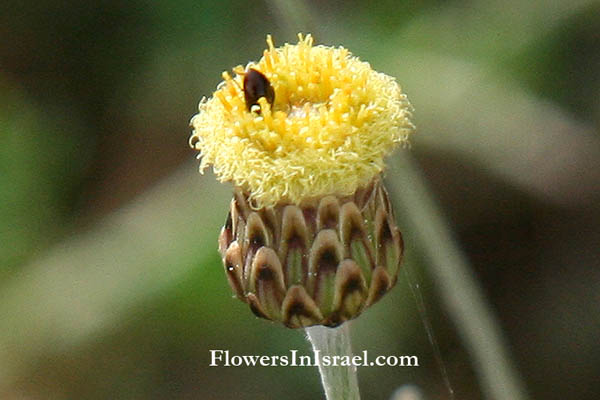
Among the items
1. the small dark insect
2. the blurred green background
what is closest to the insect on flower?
the small dark insect

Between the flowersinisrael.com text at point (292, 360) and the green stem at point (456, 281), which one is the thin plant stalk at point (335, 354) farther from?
the flowersinisrael.com text at point (292, 360)

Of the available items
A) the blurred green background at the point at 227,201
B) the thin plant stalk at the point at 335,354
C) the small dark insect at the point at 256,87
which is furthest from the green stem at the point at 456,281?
the small dark insect at the point at 256,87

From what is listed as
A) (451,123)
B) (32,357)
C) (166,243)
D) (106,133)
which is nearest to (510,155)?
(451,123)

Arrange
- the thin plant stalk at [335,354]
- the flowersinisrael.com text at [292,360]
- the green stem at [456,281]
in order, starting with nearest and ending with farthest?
the thin plant stalk at [335,354]
the green stem at [456,281]
the flowersinisrael.com text at [292,360]

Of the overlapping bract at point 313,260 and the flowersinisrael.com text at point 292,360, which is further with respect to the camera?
the flowersinisrael.com text at point 292,360

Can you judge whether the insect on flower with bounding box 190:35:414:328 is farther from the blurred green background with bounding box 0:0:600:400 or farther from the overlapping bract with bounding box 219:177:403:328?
the blurred green background with bounding box 0:0:600:400

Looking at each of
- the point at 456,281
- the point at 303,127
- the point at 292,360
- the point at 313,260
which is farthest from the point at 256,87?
the point at 292,360

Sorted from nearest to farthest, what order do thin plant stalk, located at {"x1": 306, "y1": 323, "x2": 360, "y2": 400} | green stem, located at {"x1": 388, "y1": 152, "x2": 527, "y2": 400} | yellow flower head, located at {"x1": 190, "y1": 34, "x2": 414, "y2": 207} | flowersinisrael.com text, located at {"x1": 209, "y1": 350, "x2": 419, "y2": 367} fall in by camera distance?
1. yellow flower head, located at {"x1": 190, "y1": 34, "x2": 414, "y2": 207}
2. thin plant stalk, located at {"x1": 306, "y1": 323, "x2": 360, "y2": 400}
3. green stem, located at {"x1": 388, "y1": 152, "x2": 527, "y2": 400}
4. flowersinisrael.com text, located at {"x1": 209, "y1": 350, "x2": 419, "y2": 367}

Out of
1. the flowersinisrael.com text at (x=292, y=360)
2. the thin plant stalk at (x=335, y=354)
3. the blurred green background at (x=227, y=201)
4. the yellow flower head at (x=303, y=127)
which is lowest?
the thin plant stalk at (x=335, y=354)
